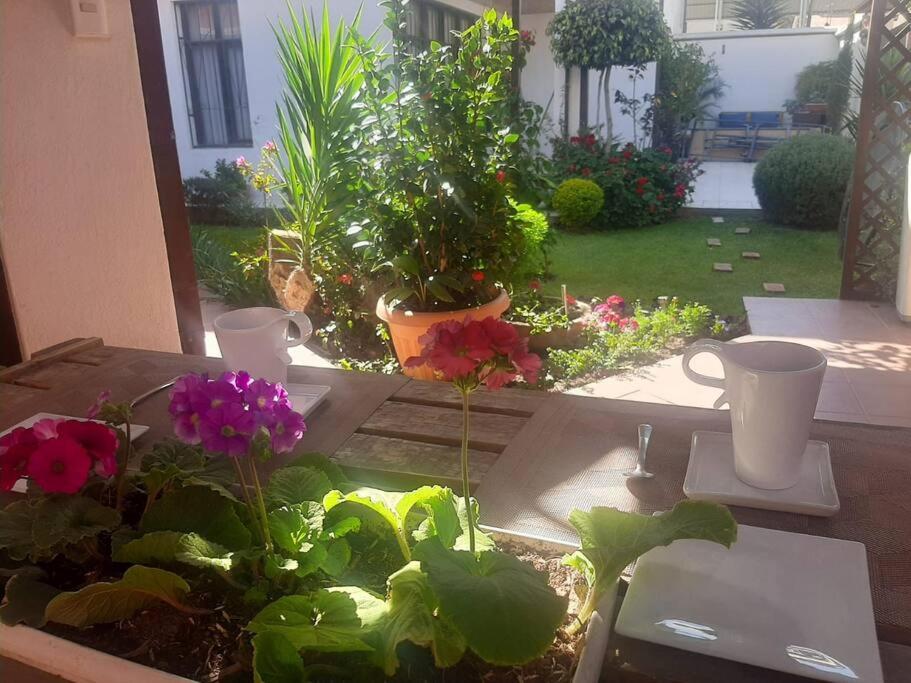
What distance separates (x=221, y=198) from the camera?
7.32m

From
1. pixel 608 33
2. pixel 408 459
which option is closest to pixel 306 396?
pixel 408 459

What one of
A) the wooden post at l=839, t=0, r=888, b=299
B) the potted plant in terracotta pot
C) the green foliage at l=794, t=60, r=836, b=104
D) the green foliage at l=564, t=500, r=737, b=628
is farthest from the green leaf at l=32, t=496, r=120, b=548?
the green foliage at l=794, t=60, r=836, b=104

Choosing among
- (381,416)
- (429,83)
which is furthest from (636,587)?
(429,83)

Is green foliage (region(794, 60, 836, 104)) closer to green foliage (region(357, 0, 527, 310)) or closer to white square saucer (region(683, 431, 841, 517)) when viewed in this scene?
green foliage (region(357, 0, 527, 310))

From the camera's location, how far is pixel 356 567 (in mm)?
657

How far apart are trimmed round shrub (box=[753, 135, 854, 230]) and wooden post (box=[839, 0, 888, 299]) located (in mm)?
2321

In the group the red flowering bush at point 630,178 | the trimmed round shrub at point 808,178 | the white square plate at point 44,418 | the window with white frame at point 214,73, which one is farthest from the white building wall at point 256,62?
the white square plate at point 44,418

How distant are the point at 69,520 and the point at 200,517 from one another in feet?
0.33

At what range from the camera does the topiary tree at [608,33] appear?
6.85m

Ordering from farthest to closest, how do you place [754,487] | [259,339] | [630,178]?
[630,178] → [259,339] → [754,487]

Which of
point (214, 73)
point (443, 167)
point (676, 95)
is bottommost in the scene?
point (443, 167)

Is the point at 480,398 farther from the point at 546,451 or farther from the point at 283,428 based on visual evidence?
the point at 283,428

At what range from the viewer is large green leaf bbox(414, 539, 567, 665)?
1.55ft

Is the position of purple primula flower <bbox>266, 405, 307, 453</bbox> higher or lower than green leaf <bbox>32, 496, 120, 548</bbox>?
higher
